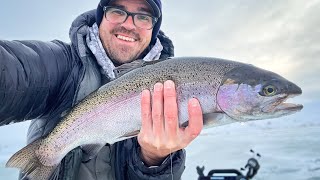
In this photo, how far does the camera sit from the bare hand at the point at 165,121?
2350 mm

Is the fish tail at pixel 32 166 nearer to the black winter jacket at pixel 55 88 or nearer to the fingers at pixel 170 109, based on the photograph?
the black winter jacket at pixel 55 88

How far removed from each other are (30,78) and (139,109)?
811 mm

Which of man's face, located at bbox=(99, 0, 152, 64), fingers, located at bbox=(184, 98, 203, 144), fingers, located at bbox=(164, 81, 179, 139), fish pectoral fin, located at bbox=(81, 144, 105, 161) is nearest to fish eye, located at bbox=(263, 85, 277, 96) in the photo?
fingers, located at bbox=(184, 98, 203, 144)

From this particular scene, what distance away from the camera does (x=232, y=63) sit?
2645 millimetres

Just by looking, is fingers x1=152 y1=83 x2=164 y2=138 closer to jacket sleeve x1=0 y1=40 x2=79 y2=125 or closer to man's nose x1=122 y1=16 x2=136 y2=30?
jacket sleeve x1=0 y1=40 x2=79 y2=125

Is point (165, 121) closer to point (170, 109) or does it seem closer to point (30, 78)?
point (170, 109)

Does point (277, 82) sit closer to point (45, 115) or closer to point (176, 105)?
point (176, 105)

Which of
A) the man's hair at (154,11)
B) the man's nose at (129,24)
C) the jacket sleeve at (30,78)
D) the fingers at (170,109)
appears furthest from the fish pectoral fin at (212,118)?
the man's hair at (154,11)

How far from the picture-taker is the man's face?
3.32 meters

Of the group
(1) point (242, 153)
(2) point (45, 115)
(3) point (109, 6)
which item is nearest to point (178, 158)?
(2) point (45, 115)

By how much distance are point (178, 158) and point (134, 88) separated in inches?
32.9

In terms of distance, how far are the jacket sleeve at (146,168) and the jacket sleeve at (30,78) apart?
79 cm

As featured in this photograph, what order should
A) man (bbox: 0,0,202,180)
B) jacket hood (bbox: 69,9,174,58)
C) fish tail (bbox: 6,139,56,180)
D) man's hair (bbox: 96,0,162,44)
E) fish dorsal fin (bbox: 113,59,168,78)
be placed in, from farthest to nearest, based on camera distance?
1. man's hair (bbox: 96,0,162,44)
2. jacket hood (bbox: 69,9,174,58)
3. fish dorsal fin (bbox: 113,59,168,78)
4. fish tail (bbox: 6,139,56,180)
5. man (bbox: 0,0,202,180)

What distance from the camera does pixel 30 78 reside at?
7.16ft
